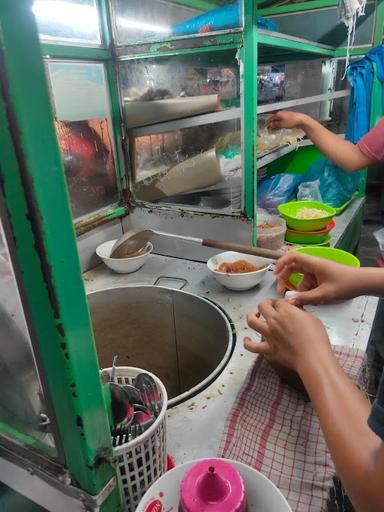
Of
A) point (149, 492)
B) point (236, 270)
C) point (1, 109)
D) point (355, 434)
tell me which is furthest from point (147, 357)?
point (1, 109)

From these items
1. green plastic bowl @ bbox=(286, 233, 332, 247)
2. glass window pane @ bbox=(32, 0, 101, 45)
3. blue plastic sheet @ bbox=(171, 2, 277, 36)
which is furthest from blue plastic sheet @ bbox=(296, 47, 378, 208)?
glass window pane @ bbox=(32, 0, 101, 45)

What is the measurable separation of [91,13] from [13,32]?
5.15ft

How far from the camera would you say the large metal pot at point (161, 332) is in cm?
159

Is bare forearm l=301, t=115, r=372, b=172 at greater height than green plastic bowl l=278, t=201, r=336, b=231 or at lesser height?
greater

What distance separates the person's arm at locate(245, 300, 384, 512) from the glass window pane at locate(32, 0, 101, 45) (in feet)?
4.61

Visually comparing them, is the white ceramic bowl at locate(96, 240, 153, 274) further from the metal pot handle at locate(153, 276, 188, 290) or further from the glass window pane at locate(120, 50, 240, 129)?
the glass window pane at locate(120, 50, 240, 129)

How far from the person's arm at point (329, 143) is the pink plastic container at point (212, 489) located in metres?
1.64

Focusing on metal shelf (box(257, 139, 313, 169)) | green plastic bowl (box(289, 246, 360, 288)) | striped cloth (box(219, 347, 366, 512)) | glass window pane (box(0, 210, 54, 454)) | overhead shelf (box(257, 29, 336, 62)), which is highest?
overhead shelf (box(257, 29, 336, 62))

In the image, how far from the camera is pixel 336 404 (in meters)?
0.66

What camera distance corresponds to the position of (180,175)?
1797 mm

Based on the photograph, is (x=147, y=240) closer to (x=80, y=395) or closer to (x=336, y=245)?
(x=336, y=245)

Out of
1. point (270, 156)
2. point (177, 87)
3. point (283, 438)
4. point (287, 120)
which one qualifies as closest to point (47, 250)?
point (283, 438)

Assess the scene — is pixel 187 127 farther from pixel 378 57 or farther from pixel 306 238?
pixel 378 57

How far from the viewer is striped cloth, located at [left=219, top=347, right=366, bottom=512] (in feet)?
2.53
